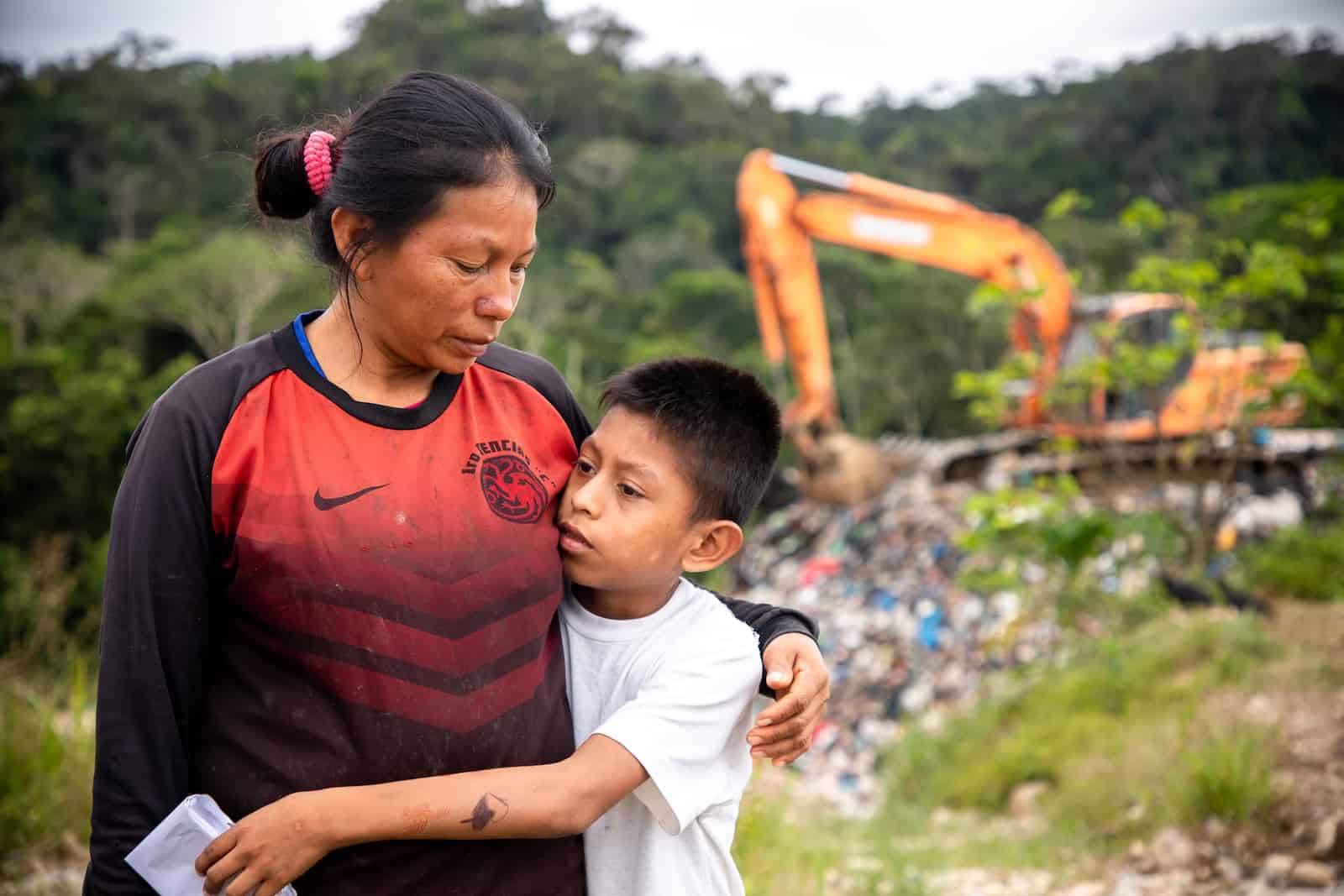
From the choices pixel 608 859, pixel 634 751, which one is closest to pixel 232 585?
pixel 634 751

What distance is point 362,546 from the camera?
136 cm

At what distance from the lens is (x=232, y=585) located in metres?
1.34

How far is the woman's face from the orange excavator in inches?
372

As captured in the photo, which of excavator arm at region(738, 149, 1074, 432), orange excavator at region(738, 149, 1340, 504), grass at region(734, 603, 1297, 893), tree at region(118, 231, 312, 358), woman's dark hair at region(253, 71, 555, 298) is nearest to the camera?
woman's dark hair at region(253, 71, 555, 298)

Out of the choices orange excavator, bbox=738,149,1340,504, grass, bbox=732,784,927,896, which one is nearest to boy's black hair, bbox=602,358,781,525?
grass, bbox=732,784,927,896

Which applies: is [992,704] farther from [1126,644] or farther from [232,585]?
[232,585]

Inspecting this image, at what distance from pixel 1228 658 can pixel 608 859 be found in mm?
5302

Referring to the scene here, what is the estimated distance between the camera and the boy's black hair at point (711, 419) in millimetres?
1662

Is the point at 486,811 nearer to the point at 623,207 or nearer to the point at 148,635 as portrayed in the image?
the point at 148,635

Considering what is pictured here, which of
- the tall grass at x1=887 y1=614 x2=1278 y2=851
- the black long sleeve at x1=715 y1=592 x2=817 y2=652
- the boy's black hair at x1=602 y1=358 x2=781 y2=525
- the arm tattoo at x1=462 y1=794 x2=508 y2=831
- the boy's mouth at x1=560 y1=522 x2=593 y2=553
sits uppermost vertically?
the boy's black hair at x1=602 y1=358 x2=781 y2=525

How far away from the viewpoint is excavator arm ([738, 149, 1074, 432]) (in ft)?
41.5

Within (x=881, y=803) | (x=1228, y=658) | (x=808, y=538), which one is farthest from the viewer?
(x=808, y=538)

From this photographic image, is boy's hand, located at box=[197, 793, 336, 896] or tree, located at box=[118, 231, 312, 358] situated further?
tree, located at box=[118, 231, 312, 358]

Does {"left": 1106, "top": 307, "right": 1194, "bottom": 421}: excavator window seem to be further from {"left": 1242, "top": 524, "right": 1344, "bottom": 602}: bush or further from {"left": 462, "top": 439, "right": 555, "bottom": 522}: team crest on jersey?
{"left": 462, "top": 439, "right": 555, "bottom": 522}: team crest on jersey
